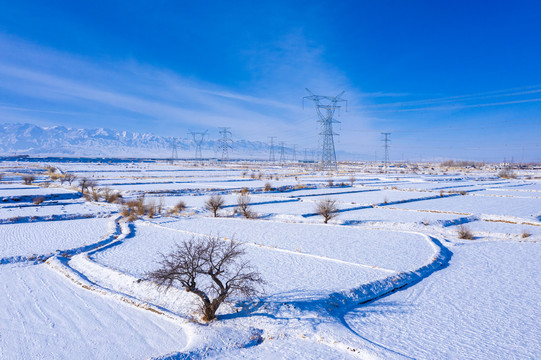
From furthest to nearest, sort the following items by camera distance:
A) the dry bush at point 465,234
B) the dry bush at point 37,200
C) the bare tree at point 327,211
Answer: the dry bush at point 37,200 → the bare tree at point 327,211 → the dry bush at point 465,234

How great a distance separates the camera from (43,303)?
8.50m

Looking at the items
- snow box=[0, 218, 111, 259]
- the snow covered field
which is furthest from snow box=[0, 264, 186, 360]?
snow box=[0, 218, 111, 259]

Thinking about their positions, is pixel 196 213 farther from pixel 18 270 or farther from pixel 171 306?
pixel 171 306

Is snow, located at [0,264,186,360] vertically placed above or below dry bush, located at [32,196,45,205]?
below

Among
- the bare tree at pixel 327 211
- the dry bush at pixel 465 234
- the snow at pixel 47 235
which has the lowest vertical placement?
the dry bush at pixel 465 234

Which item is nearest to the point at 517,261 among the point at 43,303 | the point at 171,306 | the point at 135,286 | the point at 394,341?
the point at 394,341

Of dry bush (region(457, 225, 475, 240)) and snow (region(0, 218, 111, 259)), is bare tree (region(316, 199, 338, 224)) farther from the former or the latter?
snow (region(0, 218, 111, 259))

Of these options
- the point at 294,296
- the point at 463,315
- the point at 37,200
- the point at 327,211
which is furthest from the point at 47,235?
the point at 463,315

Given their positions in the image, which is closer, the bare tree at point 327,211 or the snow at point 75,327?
the snow at point 75,327

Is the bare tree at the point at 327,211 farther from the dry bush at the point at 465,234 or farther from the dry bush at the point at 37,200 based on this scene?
the dry bush at the point at 37,200

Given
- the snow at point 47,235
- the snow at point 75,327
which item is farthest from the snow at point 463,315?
the snow at point 47,235

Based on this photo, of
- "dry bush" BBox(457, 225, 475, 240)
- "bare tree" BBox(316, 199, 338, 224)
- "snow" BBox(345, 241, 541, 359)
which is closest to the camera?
"snow" BBox(345, 241, 541, 359)

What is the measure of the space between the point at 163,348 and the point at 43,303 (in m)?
4.00

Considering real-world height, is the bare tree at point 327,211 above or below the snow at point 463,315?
above
